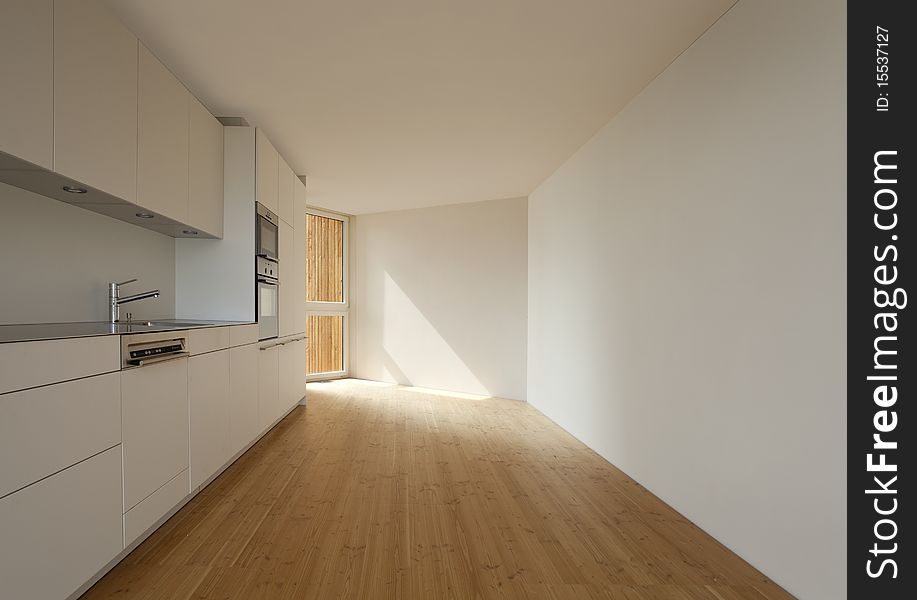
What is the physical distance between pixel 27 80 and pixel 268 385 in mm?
3041

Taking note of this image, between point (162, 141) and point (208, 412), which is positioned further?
point (208, 412)

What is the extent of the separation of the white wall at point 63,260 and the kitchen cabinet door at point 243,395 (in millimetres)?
678

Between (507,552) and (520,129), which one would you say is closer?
(507,552)

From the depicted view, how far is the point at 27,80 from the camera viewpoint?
6.61ft

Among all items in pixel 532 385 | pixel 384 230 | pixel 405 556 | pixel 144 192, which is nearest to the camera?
pixel 405 556

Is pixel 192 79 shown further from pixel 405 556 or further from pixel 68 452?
pixel 405 556

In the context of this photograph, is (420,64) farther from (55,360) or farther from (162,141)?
(55,360)

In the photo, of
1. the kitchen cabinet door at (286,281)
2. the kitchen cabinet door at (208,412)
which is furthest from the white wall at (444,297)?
the kitchen cabinet door at (208,412)

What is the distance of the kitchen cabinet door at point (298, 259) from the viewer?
5645 millimetres

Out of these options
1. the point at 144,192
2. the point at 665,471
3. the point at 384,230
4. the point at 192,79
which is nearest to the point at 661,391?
the point at 665,471

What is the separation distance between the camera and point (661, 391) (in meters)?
3.30

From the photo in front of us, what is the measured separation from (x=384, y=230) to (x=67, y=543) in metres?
6.80

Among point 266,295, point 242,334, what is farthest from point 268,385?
point 242,334

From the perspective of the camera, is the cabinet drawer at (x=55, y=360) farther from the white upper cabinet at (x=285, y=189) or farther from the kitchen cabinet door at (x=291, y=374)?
the white upper cabinet at (x=285, y=189)
